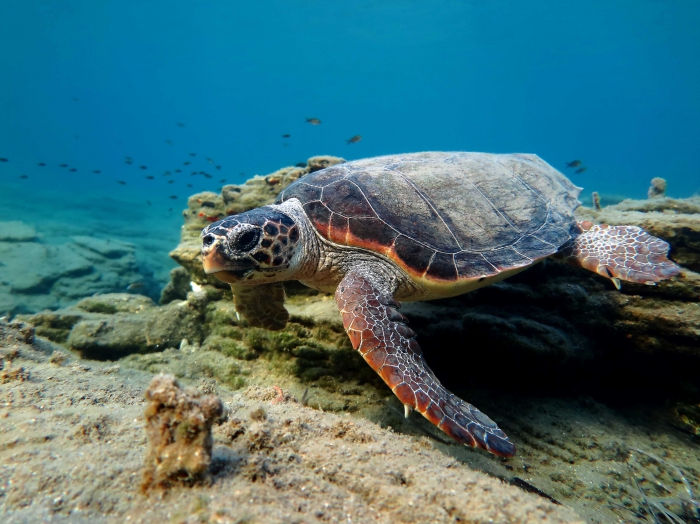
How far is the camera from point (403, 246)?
2.88 metres

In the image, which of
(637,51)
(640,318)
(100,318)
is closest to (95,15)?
(100,318)

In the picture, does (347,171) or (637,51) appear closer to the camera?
(347,171)

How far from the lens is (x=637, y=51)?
66.4 m

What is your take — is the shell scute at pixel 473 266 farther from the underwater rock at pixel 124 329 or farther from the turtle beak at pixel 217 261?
the underwater rock at pixel 124 329

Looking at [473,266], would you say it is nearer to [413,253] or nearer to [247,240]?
[413,253]

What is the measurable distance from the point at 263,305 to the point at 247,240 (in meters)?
1.00

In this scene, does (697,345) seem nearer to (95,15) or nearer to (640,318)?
(640,318)

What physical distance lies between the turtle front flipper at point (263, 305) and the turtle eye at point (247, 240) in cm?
79

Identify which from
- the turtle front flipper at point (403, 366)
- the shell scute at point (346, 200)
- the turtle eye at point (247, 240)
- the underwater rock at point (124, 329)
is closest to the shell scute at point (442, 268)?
the turtle front flipper at point (403, 366)

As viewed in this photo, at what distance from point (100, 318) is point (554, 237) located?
5.92 m

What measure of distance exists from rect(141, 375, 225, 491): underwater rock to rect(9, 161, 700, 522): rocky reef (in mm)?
1249

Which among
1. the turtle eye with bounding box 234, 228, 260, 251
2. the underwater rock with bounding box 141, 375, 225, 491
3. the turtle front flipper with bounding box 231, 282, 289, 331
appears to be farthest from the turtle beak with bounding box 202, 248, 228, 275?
the underwater rock with bounding box 141, 375, 225, 491

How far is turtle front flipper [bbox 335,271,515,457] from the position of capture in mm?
2045

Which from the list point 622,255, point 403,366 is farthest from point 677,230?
point 403,366
